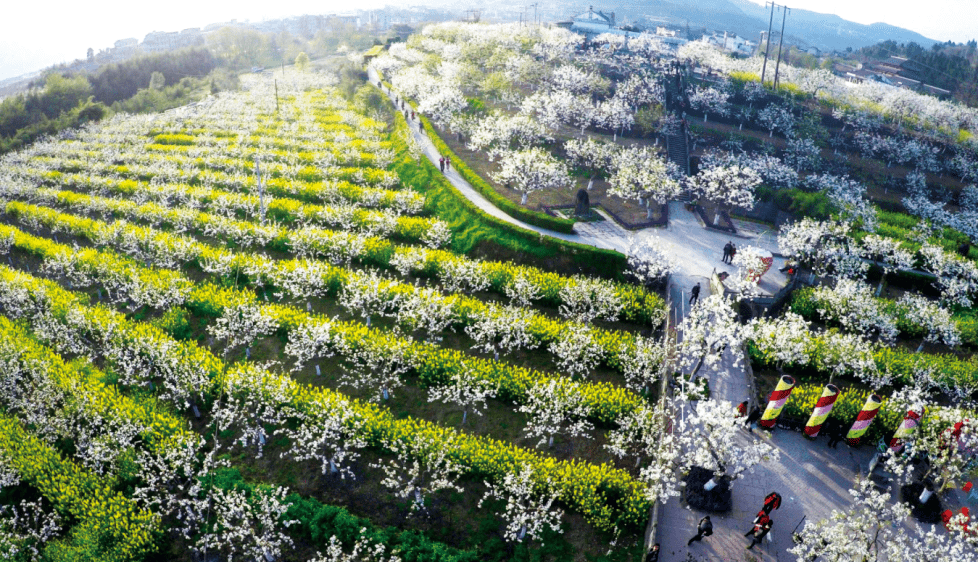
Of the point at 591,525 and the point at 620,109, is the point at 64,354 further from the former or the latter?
the point at 620,109

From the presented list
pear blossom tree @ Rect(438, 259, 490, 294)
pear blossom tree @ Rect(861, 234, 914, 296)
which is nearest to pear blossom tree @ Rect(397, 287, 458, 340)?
pear blossom tree @ Rect(438, 259, 490, 294)

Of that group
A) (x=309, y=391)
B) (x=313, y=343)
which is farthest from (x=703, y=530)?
(x=313, y=343)

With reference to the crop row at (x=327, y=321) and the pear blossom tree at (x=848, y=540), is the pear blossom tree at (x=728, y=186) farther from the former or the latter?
the pear blossom tree at (x=848, y=540)

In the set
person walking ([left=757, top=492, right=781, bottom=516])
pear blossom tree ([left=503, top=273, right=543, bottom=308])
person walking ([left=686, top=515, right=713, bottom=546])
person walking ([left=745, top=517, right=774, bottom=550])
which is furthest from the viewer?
pear blossom tree ([left=503, top=273, right=543, bottom=308])

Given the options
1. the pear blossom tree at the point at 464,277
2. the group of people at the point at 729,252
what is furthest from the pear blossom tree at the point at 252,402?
the group of people at the point at 729,252

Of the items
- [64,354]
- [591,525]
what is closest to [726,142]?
[591,525]

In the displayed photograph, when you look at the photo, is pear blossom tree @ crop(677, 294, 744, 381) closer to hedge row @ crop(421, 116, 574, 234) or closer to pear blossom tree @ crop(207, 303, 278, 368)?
hedge row @ crop(421, 116, 574, 234)
